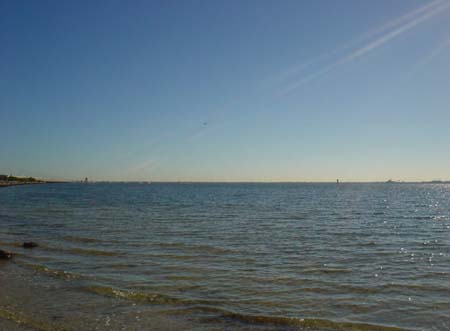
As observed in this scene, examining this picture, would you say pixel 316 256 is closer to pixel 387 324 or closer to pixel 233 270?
pixel 233 270

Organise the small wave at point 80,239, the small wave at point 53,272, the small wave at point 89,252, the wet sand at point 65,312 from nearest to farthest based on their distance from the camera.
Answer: the wet sand at point 65,312, the small wave at point 53,272, the small wave at point 89,252, the small wave at point 80,239

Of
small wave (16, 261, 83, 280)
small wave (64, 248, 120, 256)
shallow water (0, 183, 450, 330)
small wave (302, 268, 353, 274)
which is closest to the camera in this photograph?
shallow water (0, 183, 450, 330)

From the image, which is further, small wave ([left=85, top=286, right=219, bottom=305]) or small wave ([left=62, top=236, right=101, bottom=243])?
small wave ([left=62, top=236, right=101, bottom=243])

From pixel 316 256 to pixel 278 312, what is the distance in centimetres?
827

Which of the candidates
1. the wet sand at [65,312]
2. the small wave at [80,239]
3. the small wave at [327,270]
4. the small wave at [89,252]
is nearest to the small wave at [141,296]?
the wet sand at [65,312]

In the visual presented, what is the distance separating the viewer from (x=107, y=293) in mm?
12617

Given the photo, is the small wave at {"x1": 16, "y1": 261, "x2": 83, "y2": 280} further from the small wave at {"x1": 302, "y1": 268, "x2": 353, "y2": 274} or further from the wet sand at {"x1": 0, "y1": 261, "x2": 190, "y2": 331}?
the small wave at {"x1": 302, "y1": 268, "x2": 353, "y2": 274}

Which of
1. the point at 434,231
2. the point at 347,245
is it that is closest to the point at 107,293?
the point at 347,245

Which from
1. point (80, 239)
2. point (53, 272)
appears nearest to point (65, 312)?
point (53, 272)

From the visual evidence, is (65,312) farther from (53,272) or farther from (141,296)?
(53,272)

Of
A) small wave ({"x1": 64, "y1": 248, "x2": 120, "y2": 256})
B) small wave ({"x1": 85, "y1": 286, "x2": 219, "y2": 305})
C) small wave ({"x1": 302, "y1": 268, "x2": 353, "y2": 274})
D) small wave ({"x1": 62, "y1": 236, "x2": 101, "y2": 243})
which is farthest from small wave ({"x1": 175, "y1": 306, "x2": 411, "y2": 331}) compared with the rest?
small wave ({"x1": 62, "y1": 236, "x2": 101, "y2": 243})

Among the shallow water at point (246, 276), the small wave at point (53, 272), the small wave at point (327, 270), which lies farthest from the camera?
the small wave at point (327, 270)

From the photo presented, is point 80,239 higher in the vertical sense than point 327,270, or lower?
lower

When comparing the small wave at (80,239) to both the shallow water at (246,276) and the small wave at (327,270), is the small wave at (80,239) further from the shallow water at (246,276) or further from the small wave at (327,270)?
the small wave at (327,270)
